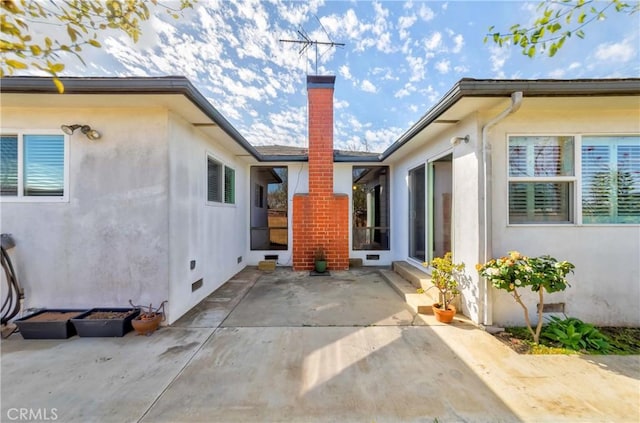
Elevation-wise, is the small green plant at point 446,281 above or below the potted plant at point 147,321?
above

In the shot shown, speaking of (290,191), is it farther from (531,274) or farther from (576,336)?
(576,336)

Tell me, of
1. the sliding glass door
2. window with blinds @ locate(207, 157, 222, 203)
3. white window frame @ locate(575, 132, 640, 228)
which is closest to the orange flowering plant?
white window frame @ locate(575, 132, 640, 228)

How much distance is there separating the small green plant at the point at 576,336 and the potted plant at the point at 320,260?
4.50 m

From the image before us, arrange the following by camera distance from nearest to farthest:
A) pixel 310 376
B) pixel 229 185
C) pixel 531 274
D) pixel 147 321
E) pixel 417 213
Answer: pixel 310 376 → pixel 531 274 → pixel 147 321 → pixel 417 213 → pixel 229 185

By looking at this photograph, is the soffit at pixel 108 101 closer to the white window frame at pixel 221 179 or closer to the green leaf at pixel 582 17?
the white window frame at pixel 221 179

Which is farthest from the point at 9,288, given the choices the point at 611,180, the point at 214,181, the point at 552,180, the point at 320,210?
the point at 611,180

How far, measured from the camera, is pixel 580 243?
363cm

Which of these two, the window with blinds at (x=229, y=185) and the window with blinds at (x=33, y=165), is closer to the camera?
the window with blinds at (x=33, y=165)

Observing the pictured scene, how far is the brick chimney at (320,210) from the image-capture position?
6914mm

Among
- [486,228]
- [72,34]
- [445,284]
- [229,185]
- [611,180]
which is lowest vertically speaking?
[445,284]

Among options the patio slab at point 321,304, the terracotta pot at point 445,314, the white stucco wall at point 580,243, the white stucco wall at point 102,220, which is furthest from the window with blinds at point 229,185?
the white stucco wall at point 580,243

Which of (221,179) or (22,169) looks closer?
(22,169)

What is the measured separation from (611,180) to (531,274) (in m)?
2.23

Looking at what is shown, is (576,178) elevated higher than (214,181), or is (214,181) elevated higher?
(214,181)
